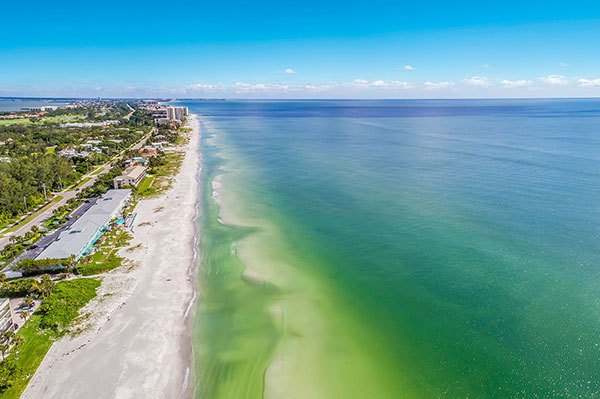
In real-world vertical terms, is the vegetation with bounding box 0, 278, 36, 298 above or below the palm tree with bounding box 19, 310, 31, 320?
above

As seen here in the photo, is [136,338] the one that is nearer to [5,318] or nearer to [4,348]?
[4,348]

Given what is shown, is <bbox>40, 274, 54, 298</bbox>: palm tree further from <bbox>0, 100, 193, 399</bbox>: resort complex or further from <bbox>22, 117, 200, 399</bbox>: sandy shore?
<bbox>22, 117, 200, 399</bbox>: sandy shore

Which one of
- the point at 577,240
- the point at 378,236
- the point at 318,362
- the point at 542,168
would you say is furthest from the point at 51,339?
the point at 542,168

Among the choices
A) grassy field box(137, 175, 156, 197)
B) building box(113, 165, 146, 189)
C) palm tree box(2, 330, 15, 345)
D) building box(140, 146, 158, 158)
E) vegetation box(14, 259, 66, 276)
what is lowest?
palm tree box(2, 330, 15, 345)

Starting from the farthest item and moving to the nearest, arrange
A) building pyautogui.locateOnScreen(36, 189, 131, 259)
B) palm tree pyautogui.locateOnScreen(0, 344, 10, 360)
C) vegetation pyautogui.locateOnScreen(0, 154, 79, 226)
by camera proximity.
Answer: vegetation pyautogui.locateOnScreen(0, 154, 79, 226) → building pyautogui.locateOnScreen(36, 189, 131, 259) → palm tree pyautogui.locateOnScreen(0, 344, 10, 360)

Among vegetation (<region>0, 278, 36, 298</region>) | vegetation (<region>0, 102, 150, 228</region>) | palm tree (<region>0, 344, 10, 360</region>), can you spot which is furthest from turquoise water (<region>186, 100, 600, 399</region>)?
vegetation (<region>0, 102, 150, 228</region>)

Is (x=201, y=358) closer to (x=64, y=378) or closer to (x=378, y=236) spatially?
(x=64, y=378)
